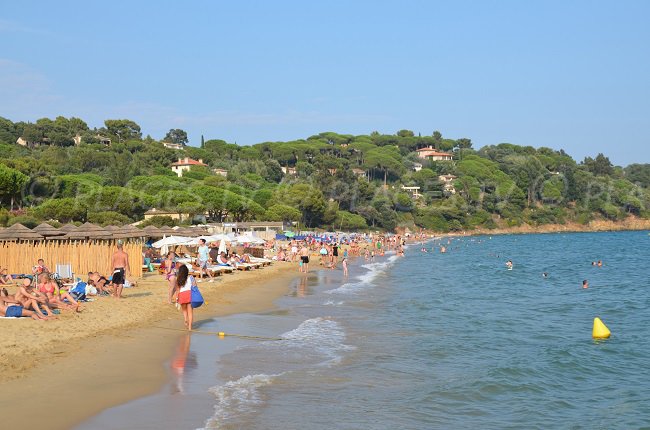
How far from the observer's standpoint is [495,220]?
4326 inches

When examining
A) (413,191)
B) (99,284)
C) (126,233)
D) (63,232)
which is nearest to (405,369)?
(99,284)

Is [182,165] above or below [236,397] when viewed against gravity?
above

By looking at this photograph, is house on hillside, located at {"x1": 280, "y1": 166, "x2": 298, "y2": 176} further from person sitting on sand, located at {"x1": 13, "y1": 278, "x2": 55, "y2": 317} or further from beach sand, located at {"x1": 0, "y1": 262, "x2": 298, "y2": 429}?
person sitting on sand, located at {"x1": 13, "y1": 278, "x2": 55, "y2": 317}

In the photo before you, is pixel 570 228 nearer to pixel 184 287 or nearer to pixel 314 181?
Result: pixel 314 181

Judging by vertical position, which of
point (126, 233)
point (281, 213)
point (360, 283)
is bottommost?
point (360, 283)

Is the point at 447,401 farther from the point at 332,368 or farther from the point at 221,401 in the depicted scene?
the point at 221,401

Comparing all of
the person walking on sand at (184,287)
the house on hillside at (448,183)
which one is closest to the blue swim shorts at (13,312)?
the person walking on sand at (184,287)

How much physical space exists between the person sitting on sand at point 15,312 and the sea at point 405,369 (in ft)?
8.39

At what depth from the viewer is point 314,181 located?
3543 inches

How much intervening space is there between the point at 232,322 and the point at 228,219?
152 feet

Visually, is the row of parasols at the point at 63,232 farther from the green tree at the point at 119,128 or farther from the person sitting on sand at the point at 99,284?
the green tree at the point at 119,128

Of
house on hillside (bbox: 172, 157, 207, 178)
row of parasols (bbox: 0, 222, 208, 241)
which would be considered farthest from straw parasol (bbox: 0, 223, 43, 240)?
house on hillside (bbox: 172, 157, 207, 178)

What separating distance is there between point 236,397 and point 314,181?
82134 mm

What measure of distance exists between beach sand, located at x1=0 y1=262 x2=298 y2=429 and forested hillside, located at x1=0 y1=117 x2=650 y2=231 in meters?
29.1
